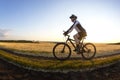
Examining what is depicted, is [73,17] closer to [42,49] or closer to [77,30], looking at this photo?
[77,30]

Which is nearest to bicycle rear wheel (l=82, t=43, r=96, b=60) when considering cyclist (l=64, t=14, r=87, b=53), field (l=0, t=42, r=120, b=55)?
cyclist (l=64, t=14, r=87, b=53)

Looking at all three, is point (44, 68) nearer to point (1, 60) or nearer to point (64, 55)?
point (64, 55)

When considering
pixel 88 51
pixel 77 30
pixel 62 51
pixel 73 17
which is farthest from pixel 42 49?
pixel 73 17

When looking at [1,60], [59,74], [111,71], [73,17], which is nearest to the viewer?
[59,74]

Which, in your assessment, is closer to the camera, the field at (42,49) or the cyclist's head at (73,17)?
the cyclist's head at (73,17)

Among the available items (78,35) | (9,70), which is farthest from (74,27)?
(9,70)

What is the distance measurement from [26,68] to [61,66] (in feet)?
8.87

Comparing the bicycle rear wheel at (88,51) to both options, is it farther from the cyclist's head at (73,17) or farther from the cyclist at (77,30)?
the cyclist's head at (73,17)

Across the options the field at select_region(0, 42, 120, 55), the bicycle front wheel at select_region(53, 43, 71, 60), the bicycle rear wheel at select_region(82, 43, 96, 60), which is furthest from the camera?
the field at select_region(0, 42, 120, 55)

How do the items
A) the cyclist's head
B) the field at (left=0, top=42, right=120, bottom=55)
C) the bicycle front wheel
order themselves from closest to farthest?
the cyclist's head
the bicycle front wheel
the field at (left=0, top=42, right=120, bottom=55)

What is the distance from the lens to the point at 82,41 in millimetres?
22500

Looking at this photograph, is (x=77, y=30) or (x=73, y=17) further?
(x=77, y=30)

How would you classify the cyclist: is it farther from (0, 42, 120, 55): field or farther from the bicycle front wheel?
(0, 42, 120, 55): field

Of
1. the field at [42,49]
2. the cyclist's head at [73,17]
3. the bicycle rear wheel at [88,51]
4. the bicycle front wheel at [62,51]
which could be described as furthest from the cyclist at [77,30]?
the field at [42,49]
